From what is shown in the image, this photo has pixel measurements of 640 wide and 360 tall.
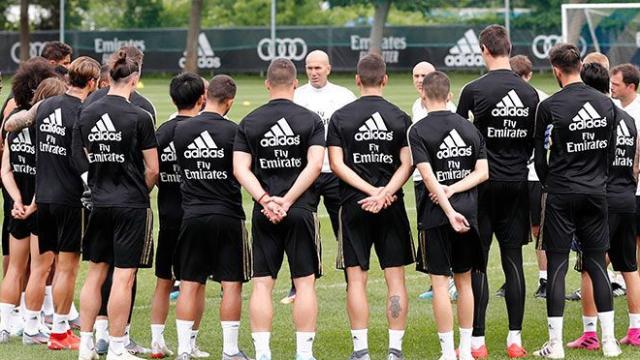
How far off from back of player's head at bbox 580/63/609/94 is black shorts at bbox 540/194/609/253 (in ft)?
3.00

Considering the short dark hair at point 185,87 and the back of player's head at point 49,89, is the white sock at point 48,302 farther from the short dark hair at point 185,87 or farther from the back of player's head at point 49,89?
the short dark hair at point 185,87

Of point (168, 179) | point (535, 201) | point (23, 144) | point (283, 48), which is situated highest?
point (23, 144)

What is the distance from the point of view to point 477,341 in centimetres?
980

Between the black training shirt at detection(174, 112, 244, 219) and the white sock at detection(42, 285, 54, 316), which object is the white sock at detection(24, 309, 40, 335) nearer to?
the white sock at detection(42, 285, 54, 316)

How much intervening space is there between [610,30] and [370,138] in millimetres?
15890

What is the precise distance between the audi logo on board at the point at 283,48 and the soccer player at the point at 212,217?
42841 mm

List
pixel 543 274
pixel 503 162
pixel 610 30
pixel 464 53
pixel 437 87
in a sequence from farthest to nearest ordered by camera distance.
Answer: pixel 464 53 → pixel 610 30 → pixel 543 274 → pixel 503 162 → pixel 437 87

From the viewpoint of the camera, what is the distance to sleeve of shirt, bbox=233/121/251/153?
9242 millimetres

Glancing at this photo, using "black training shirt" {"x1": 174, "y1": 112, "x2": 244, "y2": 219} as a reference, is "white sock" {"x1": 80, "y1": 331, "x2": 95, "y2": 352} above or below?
below

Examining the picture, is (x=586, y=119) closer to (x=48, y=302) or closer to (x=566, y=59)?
(x=566, y=59)

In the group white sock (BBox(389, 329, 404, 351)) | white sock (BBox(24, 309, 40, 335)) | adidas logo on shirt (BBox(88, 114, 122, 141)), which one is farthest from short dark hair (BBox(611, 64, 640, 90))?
white sock (BBox(24, 309, 40, 335))

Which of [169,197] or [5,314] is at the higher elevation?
[169,197]

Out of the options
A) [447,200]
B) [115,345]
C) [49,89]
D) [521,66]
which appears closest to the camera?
[447,200]

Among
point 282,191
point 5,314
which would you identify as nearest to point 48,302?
point 5,314
